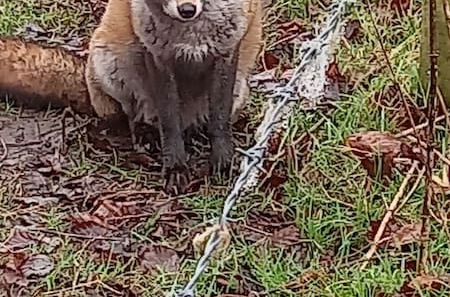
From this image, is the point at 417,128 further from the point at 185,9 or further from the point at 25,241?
the point at 25,241

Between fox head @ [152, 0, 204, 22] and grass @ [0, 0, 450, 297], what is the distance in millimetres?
610

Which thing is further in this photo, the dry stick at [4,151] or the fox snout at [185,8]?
the dry stick at [4,151]

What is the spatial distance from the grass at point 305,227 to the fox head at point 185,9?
61 cm

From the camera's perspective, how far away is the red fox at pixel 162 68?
4266 mm

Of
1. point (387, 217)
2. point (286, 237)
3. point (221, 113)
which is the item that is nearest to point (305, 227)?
point (286, 237)

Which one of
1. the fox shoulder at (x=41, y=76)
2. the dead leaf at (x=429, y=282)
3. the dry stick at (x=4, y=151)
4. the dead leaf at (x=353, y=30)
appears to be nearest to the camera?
the dead leaf at (x=429, y=282)

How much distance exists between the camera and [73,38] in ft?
18.5

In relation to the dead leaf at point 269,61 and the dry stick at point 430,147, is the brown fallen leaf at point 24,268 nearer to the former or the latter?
the dry stick at point 430,147

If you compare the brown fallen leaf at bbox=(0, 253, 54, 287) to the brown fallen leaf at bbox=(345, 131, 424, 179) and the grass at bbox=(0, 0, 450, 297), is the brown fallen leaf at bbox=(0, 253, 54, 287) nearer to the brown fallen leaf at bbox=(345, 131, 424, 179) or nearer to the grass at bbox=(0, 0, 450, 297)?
the grass at bbox=(0, 0, 450, 297)

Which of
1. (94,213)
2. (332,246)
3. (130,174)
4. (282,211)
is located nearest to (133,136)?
(130,174)

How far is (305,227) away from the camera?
3.79 meters

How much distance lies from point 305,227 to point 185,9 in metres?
0.92

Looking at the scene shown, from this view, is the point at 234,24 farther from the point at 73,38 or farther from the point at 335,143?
the point at 73,38

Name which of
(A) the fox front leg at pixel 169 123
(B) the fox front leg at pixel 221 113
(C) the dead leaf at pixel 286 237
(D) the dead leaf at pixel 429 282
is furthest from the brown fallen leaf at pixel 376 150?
(A) the fox front leg at pixel 169 123
